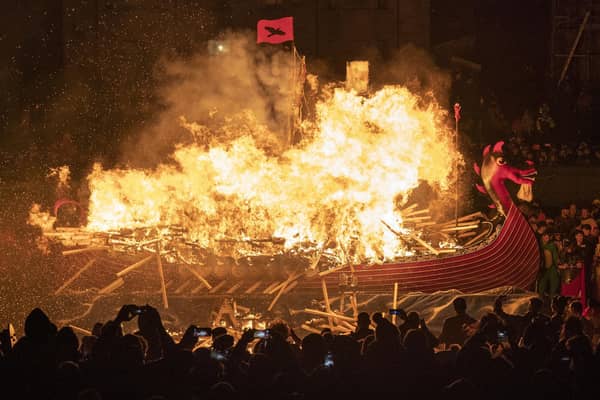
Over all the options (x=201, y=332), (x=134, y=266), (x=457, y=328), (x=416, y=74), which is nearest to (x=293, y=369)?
(x=201, y=332)

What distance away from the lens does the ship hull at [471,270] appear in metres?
13.7

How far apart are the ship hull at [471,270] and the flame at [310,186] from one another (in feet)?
1.11

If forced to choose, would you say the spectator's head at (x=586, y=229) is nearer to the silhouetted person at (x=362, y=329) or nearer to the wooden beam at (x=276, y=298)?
the wooden beam at (x=276, y=298)

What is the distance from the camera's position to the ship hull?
538 inches

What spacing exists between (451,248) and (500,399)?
8041mm

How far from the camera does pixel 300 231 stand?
14812mm

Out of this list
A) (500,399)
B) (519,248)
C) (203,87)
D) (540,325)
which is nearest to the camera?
(500,399)

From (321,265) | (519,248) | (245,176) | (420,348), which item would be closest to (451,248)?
(519,248)

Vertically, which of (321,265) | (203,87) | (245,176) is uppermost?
(203,87)

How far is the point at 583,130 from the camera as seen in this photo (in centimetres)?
1991

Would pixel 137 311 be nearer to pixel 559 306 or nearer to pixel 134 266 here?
pixel 559 306

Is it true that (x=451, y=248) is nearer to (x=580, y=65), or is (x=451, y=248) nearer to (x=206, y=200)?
(x=206, y=200)

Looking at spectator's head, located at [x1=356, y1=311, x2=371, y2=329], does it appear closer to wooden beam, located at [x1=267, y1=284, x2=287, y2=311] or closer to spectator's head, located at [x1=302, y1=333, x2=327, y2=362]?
spectator's head, located at [x1=302, y1=333, x2=327, y2=362]

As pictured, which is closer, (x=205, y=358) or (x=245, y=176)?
(x=205, y=358)
